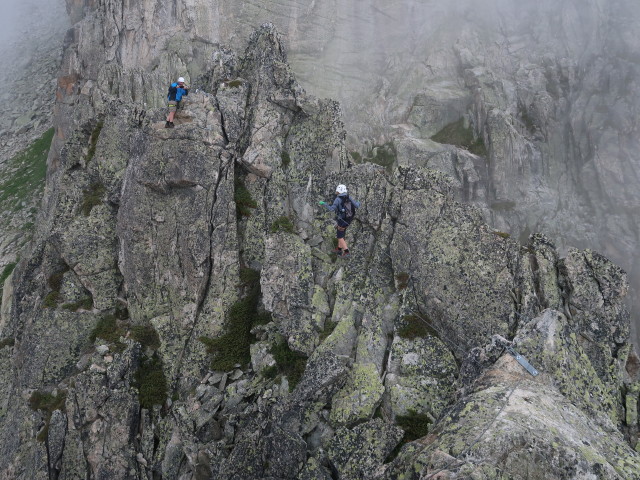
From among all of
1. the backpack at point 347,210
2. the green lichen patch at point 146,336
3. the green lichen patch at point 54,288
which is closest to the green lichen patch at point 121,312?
the green lichen patch at point 146,336

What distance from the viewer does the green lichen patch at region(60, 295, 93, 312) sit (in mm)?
23266

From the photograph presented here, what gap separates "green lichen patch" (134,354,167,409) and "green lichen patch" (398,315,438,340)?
1128 cm

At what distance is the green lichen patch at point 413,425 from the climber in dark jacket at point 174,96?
18.7 meters

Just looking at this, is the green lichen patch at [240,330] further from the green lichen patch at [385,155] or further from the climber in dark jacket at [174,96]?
the green lichen patch at [385,155]

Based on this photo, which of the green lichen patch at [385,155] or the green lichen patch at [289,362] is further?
the green lichen patch at [385,155]

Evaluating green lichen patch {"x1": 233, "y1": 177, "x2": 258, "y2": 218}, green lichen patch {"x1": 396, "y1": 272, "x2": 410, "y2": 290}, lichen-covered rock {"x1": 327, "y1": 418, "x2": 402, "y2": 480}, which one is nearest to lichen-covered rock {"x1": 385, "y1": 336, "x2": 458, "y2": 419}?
lichen-covered rock {"x1": 327, "y1": 418, "x2": 402, "y2": 480}

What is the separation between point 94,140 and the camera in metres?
28.3

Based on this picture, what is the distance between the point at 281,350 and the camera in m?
19.4

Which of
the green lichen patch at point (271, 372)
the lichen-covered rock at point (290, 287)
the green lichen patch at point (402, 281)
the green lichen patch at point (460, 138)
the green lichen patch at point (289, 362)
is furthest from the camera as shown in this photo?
the green lichen patch at point (460, 138)

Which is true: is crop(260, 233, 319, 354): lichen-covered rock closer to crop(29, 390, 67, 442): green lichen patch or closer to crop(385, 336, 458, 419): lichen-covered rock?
crop(385, 336, 458, 419): lichen-covered rock

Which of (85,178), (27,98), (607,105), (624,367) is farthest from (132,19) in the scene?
(624,367)

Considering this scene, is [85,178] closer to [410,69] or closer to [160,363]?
[160,363]

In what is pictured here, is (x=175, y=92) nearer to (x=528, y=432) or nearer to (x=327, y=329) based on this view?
(x=327, y=329)

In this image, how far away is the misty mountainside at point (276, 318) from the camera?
1448cm
